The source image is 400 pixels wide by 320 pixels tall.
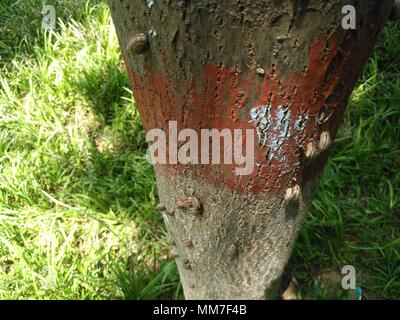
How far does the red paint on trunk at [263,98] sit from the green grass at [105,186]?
1093 mm

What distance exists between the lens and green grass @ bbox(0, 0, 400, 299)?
1.97 metres

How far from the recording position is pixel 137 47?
79 centimetres

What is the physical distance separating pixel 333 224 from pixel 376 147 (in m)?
0.56

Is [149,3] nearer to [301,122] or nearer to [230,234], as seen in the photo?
[301,122]

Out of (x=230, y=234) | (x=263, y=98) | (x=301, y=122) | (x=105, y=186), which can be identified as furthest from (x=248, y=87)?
(x=105, y=186)

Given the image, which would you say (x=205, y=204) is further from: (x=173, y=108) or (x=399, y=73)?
(x=399, y=73)

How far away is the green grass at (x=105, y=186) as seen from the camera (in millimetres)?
1968

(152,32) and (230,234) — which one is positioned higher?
(152,32)

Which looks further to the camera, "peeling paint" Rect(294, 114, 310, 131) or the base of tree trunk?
the base of tree trunk

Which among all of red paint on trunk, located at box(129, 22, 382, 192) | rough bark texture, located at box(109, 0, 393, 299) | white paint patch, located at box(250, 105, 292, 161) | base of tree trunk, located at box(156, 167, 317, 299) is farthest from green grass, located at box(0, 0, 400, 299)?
white paint patch, located at box(250, 105, 292, 161)

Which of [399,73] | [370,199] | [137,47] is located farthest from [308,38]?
[399,73]

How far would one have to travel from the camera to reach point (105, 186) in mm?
2238

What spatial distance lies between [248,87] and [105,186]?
1.57 m

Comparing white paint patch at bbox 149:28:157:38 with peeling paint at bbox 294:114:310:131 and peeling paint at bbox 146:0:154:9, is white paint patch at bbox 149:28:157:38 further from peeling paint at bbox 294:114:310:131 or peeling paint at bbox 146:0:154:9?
peeling paint at bbox 294:114:310:131
